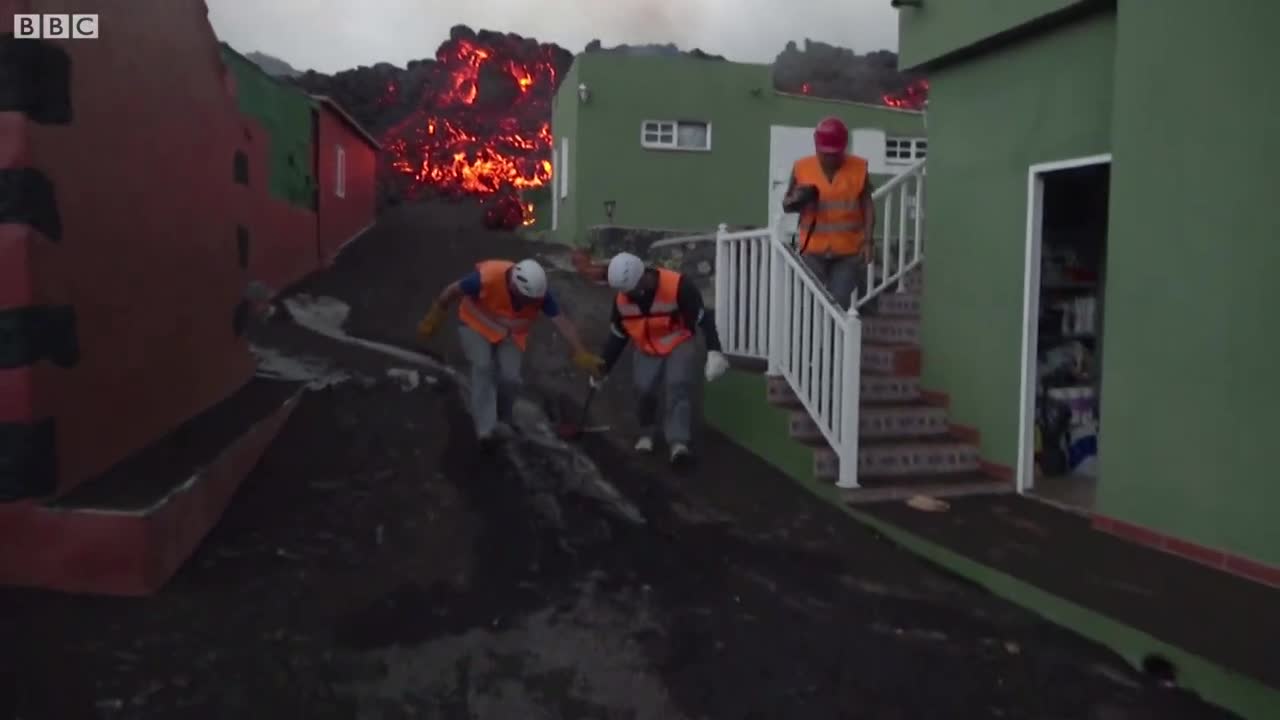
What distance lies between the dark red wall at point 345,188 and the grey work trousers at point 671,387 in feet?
30.6

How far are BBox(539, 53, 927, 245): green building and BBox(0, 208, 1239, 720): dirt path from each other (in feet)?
34.9

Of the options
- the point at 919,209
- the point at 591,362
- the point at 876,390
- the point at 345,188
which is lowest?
the point at 876,390

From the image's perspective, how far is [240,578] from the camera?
4523 millimetres

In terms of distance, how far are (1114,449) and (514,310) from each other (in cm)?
384

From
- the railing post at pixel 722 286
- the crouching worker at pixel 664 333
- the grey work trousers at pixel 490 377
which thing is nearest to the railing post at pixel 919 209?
the railing post at pixel 722 286

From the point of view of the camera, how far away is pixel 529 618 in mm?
4250

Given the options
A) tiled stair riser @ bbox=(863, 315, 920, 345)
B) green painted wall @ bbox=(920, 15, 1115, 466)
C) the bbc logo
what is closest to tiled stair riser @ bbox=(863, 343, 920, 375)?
green painted wall @ bbox=(920, 15, 1115, 466)

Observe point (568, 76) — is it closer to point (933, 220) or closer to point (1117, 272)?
point (933, 220)

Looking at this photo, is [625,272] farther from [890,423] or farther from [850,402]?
[890,423]

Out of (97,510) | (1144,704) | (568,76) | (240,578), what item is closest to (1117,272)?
(1144,704)

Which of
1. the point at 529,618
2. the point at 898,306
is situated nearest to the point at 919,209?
the point at 898,306

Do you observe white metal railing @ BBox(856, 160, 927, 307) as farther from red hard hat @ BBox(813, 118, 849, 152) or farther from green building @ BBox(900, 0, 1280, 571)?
red hard hat @ BBox(813, 118, 849, 152)

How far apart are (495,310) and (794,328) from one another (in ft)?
6.70

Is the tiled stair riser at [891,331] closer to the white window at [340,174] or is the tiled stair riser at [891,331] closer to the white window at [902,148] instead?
the white window at [902,148]
